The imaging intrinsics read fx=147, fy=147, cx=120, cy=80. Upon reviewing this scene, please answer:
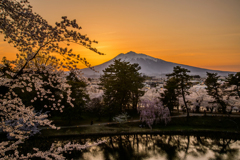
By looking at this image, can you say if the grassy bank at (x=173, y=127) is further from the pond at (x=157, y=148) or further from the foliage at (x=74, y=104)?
the foliage at (x=74, y=104)

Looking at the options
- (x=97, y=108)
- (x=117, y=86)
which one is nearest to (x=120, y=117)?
(x=97, y=108)

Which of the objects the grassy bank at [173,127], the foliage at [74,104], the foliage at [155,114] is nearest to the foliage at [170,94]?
the foliage at [155,114]

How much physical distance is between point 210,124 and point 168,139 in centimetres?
788

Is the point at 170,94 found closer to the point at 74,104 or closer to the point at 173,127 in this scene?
the point at 173,127

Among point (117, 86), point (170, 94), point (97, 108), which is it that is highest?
point (117, 86)

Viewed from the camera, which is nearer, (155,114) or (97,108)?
(155,114)

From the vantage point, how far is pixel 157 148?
533 inches

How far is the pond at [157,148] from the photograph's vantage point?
1193 cm

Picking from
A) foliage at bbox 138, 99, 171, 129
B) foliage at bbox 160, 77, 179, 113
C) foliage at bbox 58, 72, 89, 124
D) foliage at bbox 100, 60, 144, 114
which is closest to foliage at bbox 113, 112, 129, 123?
foliage at bbox 100, 60, 144, 114

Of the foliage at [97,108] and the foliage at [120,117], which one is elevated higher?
the foliage at [97,108]

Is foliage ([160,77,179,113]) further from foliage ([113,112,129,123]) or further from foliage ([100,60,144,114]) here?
foliage ([113,112,129,123])

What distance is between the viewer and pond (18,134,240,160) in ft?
39.1

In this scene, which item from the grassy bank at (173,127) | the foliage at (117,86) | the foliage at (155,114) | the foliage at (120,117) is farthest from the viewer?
the foliage at (117,86)

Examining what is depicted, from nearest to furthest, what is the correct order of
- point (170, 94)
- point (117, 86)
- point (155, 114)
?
1. point (155, 114)
2. point (170, 94)
3. point (117, 86)
